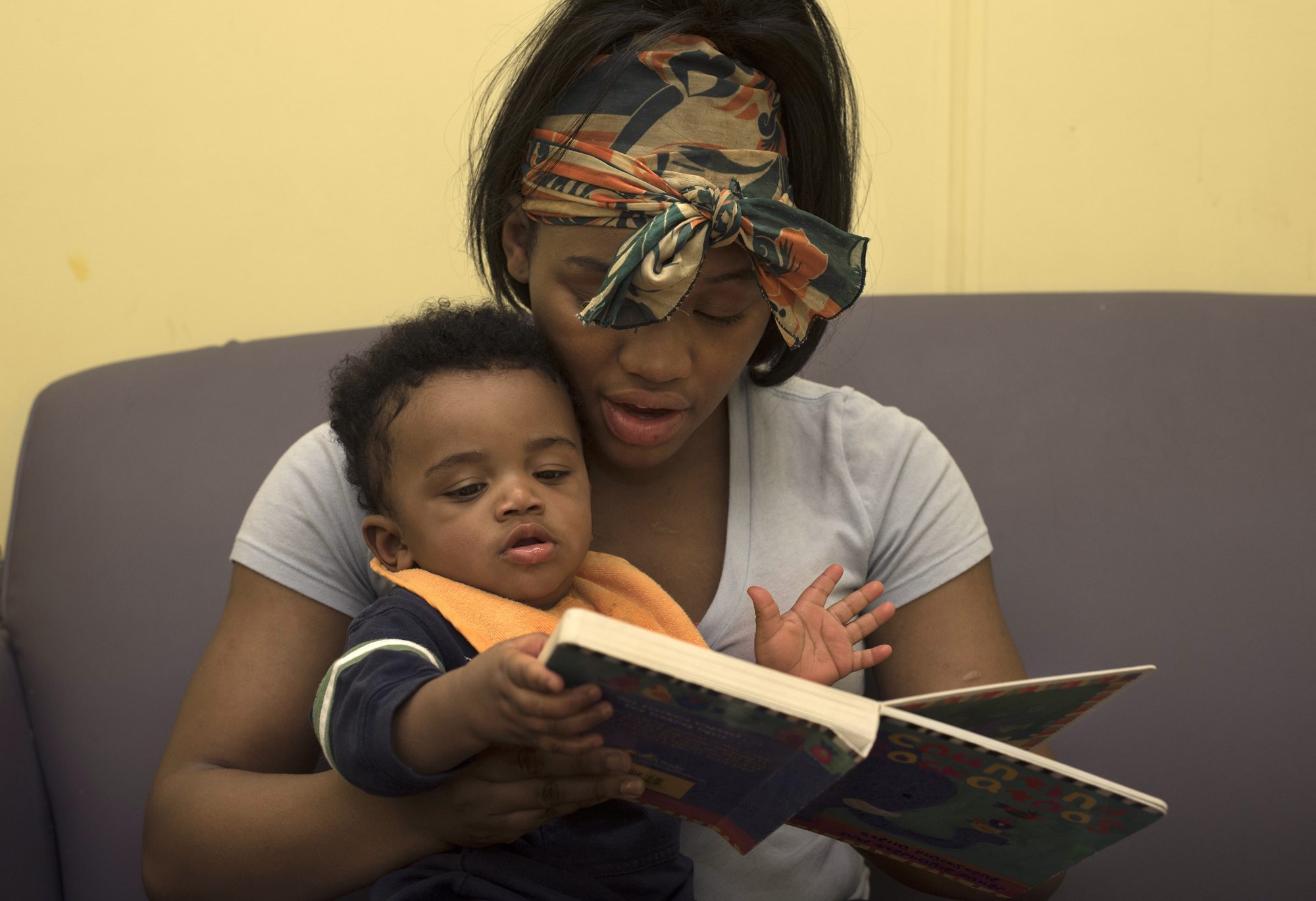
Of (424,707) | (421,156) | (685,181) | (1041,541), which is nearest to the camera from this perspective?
(424,707)

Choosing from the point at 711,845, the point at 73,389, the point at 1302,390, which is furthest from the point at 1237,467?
the point at 73,389

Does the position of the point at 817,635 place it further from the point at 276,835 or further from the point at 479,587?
the point at 276,835

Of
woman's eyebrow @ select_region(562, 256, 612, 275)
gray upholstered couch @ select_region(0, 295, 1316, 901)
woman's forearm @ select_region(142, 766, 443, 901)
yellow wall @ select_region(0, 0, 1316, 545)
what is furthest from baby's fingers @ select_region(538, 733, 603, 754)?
yellow wall @ select_region(0, 0, 1316, 545)

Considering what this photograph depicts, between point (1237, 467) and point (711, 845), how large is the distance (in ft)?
3.15

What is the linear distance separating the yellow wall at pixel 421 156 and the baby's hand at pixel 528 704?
50.0 inches

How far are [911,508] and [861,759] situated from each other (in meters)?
0.66

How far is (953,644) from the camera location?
130 cm

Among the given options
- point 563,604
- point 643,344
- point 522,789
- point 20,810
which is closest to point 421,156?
point 643,344

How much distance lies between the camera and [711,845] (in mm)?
1243

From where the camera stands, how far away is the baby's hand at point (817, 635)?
1037 mm

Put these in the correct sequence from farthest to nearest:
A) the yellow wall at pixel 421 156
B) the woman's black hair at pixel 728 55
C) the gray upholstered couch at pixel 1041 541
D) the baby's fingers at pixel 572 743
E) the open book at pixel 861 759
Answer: the yellow wall at pixel 421 156, the gray upholstered couch at pixel 1041 541, the woman's black hair at pixel 728 55, the baby's fingers at pixel 572 743, the open book at pixel 861 759

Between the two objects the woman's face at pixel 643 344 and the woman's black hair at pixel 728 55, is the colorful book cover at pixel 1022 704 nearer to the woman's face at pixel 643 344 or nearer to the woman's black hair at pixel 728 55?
the woman's face at pixel 643 344

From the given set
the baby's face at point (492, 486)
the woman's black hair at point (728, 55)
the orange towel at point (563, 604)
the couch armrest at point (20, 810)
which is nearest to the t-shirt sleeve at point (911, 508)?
the woman's black hair at point (728, 55)

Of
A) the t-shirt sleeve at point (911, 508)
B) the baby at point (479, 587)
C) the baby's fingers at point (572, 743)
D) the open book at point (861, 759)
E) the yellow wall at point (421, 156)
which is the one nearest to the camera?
the open book at point (861, 759)
